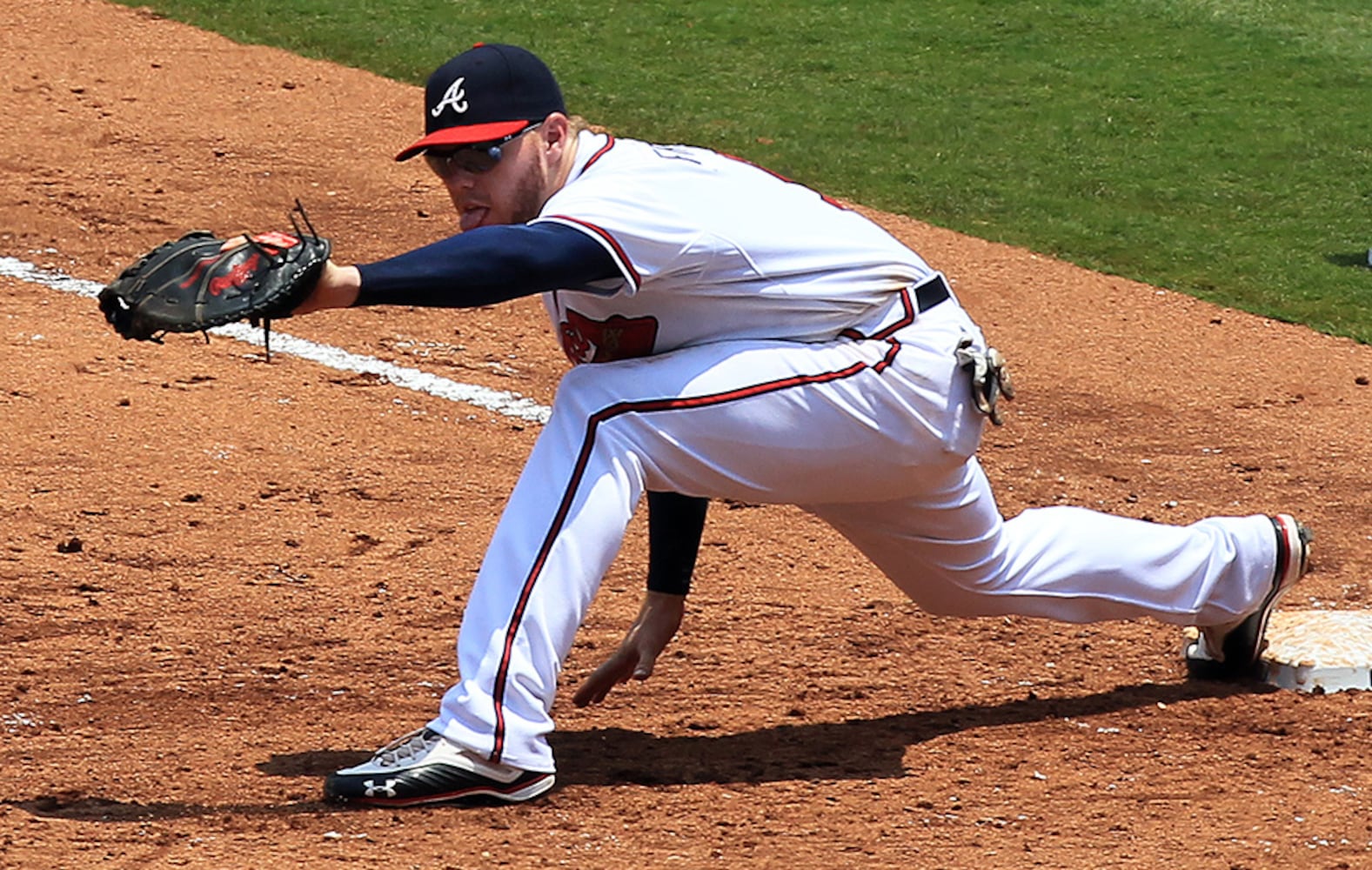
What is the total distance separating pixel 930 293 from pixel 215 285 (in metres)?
1.17

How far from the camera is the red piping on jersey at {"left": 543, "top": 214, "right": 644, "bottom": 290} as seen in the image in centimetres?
287

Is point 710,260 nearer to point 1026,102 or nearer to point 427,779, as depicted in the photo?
point 427,779

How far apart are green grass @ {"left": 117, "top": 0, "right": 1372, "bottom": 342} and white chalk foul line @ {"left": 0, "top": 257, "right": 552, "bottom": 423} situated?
2328mm

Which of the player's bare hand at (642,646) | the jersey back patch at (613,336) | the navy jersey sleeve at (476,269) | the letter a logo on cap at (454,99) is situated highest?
the letter a logo on cap at (454,99)

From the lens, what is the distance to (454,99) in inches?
119

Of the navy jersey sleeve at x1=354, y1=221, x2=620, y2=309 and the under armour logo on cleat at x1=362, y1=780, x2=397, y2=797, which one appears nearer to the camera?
the navy jersey sleeve at x1=354, y1=221, x2=620, y2=309

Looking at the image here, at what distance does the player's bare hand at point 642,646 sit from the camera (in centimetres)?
334

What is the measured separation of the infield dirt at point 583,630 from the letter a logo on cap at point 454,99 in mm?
1067

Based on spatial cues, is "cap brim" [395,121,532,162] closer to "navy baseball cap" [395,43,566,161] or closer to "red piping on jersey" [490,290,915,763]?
"navy baseball cap" [395,43,566,161]

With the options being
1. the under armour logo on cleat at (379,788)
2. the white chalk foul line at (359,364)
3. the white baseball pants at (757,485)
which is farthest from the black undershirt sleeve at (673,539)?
the white chalk foul line at (359,364)

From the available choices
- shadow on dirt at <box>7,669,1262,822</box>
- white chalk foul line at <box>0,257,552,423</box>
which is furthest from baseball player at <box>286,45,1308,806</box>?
white chalk foul line at <box>0,257,552,423</box>

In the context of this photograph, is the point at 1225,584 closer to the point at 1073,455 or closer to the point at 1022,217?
the point at 1073,455

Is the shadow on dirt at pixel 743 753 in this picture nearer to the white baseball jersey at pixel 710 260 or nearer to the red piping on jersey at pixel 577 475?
the red piping on jersey at pixel 577 475

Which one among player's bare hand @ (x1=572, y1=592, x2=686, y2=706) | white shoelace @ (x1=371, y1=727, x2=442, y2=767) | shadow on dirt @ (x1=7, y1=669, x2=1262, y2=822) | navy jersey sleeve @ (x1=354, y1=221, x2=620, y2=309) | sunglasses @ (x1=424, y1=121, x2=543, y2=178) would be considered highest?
sunglasses @ (x1=424, y1=121, x2=543, y2=178)
